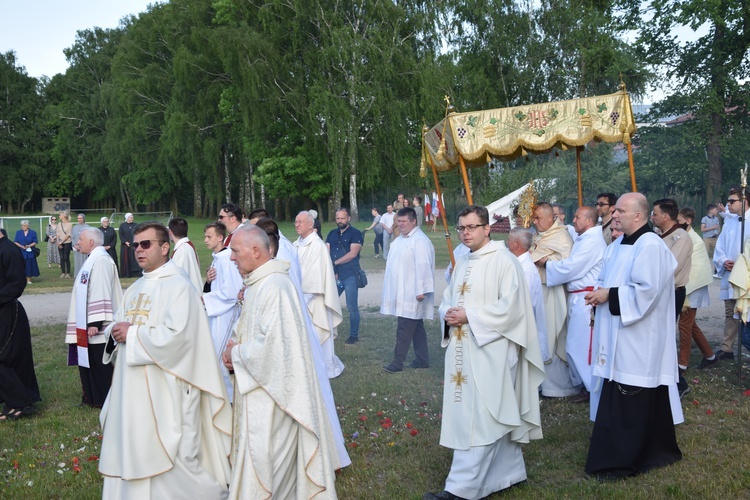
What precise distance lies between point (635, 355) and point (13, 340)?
564 cm

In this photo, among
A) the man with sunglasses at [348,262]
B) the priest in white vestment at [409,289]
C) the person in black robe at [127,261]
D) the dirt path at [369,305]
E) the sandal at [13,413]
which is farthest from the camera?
the person in black robe at [127,261]

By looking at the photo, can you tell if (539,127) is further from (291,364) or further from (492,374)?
(291,364)

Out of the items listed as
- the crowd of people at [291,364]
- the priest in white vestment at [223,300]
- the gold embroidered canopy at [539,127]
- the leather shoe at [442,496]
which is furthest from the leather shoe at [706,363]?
the priest in white vestment at [223,300]

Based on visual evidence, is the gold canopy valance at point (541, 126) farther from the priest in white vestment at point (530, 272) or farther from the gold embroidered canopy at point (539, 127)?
the priest in white vestment at point (530, 272)

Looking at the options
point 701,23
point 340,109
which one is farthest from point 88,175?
point 701,23

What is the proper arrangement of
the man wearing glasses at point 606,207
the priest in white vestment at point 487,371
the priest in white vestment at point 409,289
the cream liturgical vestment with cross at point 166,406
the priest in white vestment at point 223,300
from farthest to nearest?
the priest in white vestment at point 409,289 < the man wearing glasses at point 606,207 < the priest in white vestment at point 223,300 < the priest in white vestment at point 487,371 < the cream liturgical vestment with cross at point 166,406

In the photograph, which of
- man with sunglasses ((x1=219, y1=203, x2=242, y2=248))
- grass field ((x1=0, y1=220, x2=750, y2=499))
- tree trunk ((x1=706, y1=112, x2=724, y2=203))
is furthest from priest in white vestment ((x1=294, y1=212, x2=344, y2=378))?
tree trunk ((x1=706, y1=112, x2=724, y2=203))

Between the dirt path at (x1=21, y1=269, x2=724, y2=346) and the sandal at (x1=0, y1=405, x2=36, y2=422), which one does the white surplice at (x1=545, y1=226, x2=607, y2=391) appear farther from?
the sandal at (x1=0, y1=405, x2=36, y2=422)

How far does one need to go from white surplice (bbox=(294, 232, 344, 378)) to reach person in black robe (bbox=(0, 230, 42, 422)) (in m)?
2.88

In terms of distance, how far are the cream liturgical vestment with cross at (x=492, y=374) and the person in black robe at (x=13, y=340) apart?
4341 millimetres

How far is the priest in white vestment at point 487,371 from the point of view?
4.65m

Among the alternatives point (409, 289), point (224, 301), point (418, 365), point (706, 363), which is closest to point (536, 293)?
point (409, 289)

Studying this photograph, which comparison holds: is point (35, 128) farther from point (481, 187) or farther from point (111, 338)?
point (111, 338)

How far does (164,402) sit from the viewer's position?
4.22 m
